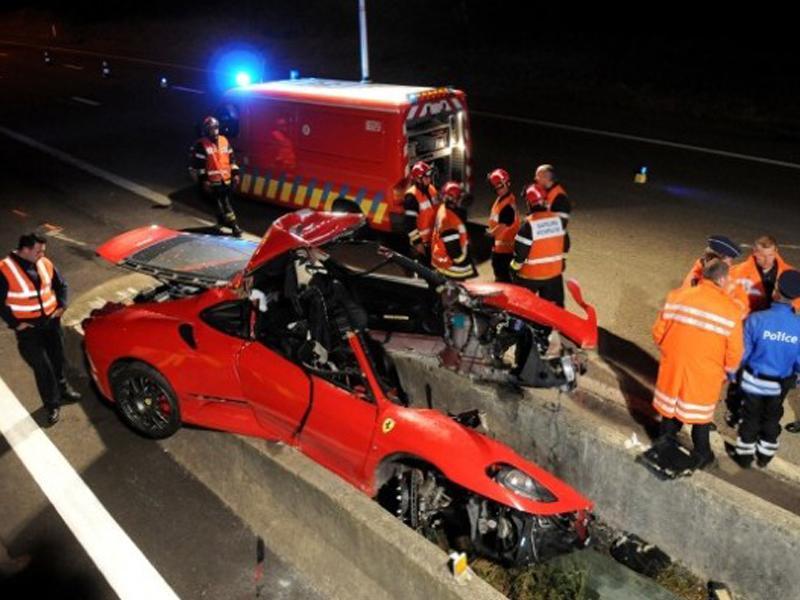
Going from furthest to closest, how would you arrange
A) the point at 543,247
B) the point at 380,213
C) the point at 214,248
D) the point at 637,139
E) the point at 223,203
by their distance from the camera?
the point at 637,139
the point at 223,203
the point at 380,213
the point at 214,248
the point at 543,247

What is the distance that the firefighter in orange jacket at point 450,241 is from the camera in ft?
22.3

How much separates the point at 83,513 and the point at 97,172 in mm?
10483

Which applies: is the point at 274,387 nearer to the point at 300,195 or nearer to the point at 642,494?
the point at 642,494

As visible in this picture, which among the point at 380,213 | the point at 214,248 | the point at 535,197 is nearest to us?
the point at 535,197

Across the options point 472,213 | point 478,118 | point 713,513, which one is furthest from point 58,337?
point 478,118

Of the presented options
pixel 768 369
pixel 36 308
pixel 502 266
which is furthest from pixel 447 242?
pixel 36 308

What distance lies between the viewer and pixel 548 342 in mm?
5422

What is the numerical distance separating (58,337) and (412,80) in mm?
18260

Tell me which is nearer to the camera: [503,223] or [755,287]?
[755,287]

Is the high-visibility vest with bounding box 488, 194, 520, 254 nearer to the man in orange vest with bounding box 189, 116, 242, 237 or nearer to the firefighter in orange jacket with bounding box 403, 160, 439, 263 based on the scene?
the firefighter in orange jacket with bounding box 403, 160, 439, 263

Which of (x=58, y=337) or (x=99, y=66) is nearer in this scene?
(x=58, y=337)

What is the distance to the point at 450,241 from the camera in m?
6.80

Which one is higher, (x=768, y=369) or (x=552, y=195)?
(x=552, y=195)

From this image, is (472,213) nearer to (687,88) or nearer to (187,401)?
(187,401)
